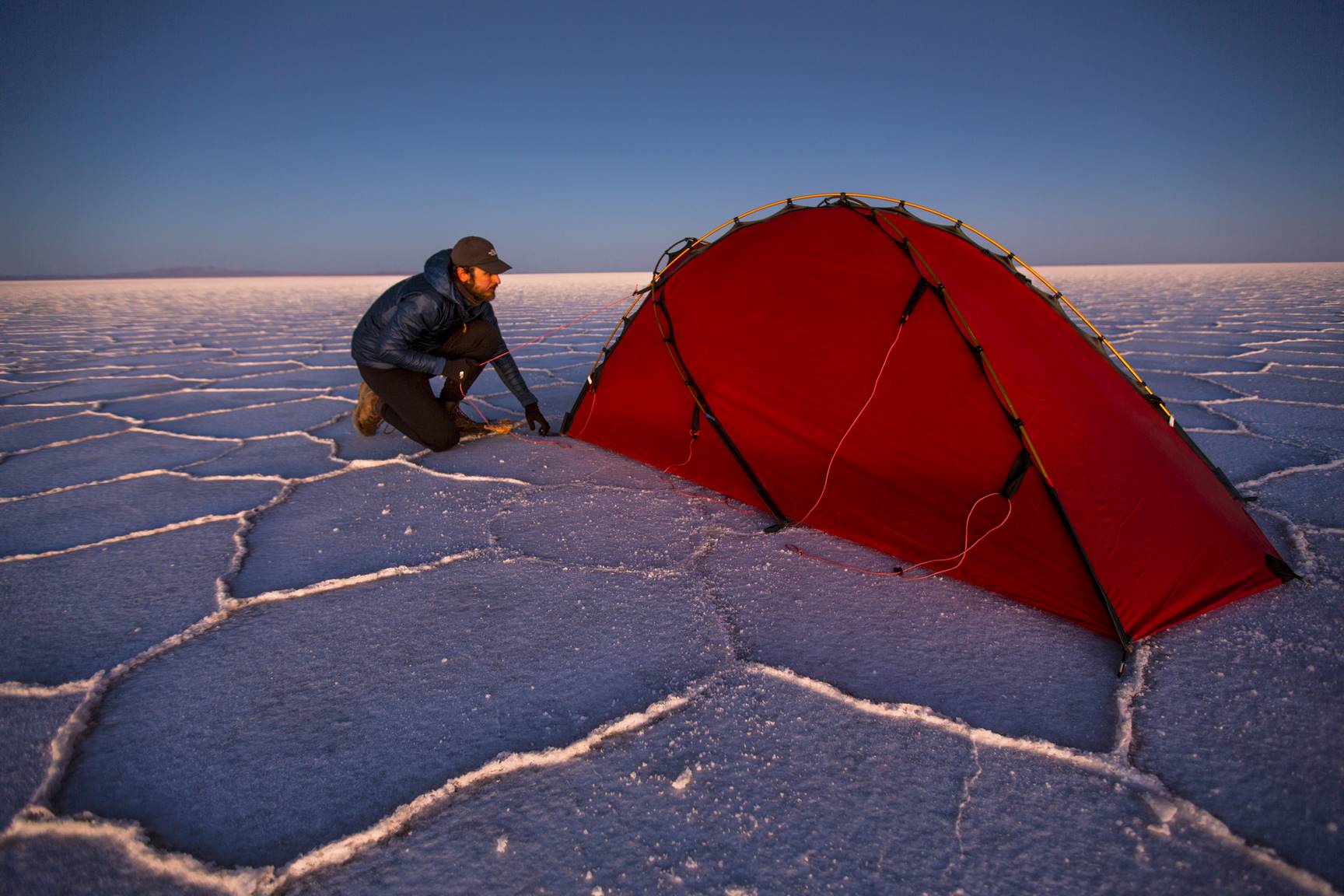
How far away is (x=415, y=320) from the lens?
2.80 m

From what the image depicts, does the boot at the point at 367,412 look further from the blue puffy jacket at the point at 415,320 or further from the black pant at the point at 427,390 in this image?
the blue puffy jacket at the point at 415,320

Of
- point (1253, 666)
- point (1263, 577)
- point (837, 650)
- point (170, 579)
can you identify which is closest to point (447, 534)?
point (170, 579)

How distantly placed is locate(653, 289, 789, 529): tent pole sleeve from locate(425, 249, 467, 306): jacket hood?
0.89 m

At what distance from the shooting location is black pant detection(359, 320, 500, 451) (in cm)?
295

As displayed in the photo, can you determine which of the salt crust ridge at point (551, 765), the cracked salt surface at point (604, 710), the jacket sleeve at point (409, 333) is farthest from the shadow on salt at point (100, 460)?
the salt crust ridge at point (551, 765)

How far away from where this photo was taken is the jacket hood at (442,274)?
2.72 metres

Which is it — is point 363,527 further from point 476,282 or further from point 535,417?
point 476,282

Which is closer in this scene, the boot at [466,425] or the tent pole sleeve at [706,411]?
the tent pole sleeve at [706,411]

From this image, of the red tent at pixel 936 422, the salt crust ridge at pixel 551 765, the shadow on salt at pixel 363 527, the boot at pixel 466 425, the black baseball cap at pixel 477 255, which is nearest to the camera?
the salt crust ridge at pixel 551 765

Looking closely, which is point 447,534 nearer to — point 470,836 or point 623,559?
point 623,559

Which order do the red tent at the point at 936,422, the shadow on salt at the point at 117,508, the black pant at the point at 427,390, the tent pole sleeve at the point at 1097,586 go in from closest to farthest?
1. the tent pole sleeve at the point at 1097,586
2. the red tent at the point at 936,422
3. the shadow on salt at the point at 117,508
4. the black pant at the point at 427,390

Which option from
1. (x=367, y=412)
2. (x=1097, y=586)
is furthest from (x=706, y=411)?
(x=367, y=412)

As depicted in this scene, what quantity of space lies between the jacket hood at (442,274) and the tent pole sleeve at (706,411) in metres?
0.89

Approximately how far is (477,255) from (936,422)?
74.4 inches
